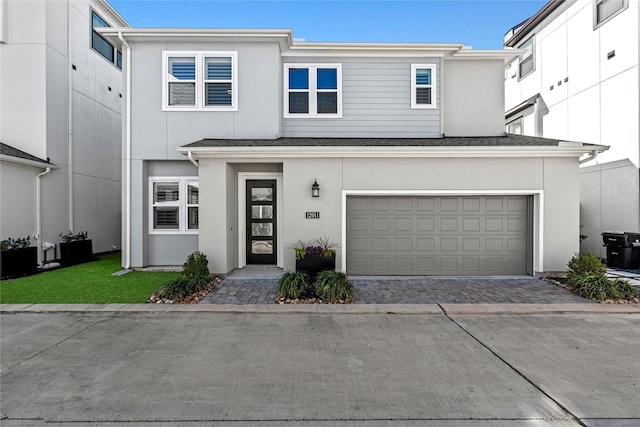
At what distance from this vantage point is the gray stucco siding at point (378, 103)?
10.1 m

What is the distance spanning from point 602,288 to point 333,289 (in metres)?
5.18

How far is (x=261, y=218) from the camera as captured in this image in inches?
376

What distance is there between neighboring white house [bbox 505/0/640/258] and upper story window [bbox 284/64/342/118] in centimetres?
840

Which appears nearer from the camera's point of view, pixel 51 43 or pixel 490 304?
pixel 490 304

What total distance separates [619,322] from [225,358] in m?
6.10

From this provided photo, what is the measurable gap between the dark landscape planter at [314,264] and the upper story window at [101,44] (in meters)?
10.8

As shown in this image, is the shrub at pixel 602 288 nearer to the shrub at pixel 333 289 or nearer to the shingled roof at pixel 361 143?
the shingled roof at pixel 361 143

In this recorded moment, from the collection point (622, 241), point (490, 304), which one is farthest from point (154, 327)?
point (622, 241)

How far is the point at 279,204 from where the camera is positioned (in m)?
9.37

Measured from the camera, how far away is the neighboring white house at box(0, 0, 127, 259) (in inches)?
381

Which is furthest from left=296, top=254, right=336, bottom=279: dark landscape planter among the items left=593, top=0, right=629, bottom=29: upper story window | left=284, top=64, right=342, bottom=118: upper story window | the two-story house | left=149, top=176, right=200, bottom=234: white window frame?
left=593, top=0, right=629, bottom=29: upper story window

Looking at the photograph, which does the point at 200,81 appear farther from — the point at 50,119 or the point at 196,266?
the point at 196,266

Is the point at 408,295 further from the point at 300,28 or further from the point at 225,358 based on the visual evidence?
the point at 300,28

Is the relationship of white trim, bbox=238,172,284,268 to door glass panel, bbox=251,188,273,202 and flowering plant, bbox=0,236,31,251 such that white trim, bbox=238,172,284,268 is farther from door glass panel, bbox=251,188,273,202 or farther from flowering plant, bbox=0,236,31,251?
flowering plant, bbox=0,236,31,251
